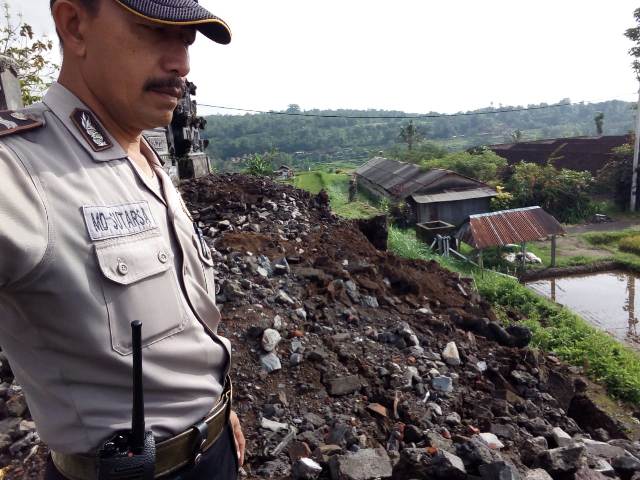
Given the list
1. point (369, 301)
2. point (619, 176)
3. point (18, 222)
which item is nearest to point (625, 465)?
point (369, 301)

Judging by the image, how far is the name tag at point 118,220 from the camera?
108cm

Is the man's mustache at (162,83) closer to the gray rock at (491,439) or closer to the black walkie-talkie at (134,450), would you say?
the black walkie-talkie at (134,450)

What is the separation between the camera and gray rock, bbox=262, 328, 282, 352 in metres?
4.13

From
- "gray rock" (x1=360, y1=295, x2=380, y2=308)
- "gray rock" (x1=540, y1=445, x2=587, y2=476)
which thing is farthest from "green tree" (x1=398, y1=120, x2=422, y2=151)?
"gray rock" (x1=540, y1=445, x2=587, y2=476)

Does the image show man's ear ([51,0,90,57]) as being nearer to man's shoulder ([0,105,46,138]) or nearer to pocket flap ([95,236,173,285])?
man's shoulder ([0,105,46,138])

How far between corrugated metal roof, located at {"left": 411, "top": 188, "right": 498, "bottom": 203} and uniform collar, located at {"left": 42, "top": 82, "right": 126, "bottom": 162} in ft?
56.6

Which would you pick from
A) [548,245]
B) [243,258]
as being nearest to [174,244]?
[243,258]

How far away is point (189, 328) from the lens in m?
1.34

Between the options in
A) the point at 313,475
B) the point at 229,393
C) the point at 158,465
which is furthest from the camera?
the point at 313,475

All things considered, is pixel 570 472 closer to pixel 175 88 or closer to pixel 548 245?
pixel 175 88

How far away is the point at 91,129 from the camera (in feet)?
4.01

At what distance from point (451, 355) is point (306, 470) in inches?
118

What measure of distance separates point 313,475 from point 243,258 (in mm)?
3572

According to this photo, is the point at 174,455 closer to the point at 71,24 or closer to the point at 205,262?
the point at 205,262
